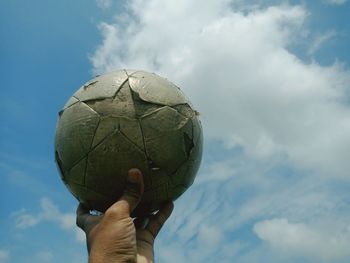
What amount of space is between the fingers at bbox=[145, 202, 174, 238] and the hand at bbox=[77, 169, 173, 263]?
17 mm

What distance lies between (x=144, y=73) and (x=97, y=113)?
107cm

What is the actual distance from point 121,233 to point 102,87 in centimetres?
208

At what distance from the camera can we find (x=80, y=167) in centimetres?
642

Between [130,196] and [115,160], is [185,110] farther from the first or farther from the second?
[130,196]

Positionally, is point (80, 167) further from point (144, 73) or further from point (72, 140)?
point (144, 73)

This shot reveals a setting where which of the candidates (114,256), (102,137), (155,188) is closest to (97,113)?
(102,137)

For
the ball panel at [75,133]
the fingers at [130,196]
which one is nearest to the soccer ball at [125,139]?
the ball panel at [75,133]

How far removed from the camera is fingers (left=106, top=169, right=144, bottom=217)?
6.09 metres

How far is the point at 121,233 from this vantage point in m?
5.90

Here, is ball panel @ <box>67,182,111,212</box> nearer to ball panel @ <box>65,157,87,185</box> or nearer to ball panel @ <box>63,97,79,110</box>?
ball panel @ <box>65,157,87,185</box>

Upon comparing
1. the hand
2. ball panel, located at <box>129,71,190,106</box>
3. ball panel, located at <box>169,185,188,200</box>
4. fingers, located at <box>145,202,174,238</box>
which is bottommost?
the hand

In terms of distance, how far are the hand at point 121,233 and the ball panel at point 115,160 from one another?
127 mm

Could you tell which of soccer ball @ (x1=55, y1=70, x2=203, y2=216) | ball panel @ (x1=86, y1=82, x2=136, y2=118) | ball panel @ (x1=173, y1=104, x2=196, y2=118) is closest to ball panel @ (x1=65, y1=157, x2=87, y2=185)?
soccer ball @ (x1=55, y1=70, x2=203, y2=216)

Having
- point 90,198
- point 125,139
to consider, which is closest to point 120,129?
point 125,139
